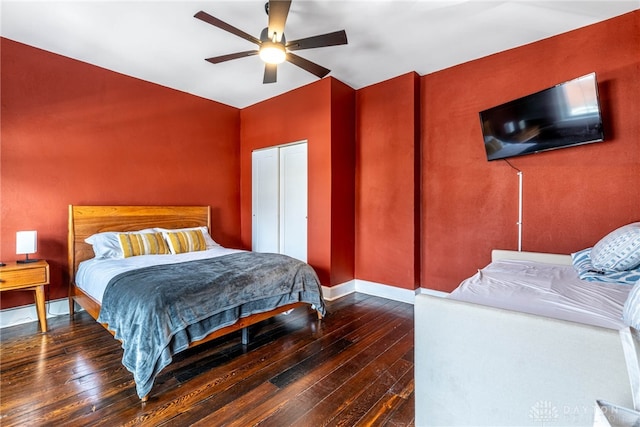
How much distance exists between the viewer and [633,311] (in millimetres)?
1166

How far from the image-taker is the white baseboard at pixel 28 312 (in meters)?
2.95

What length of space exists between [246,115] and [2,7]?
2852mm

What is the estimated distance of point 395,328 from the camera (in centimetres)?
293

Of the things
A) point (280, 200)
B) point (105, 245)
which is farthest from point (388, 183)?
point (105, 245)

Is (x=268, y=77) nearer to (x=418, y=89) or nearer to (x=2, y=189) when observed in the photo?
(x=418, y=89)

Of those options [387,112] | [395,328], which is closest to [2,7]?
[387,112]

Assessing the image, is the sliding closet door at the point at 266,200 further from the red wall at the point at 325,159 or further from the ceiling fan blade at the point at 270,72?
the ceiling fan blade at the point at 270,72

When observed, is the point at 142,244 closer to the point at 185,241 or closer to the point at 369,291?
the point at 185,241

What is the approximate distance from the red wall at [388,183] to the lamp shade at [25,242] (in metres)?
3.58

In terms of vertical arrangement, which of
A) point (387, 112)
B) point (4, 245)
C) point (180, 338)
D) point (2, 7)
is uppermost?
point (2, 7)

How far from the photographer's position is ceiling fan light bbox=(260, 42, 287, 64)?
90.0 inches

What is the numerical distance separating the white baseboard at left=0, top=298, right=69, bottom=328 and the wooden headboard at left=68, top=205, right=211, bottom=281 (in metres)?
0.34

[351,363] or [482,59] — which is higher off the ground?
[482,59]

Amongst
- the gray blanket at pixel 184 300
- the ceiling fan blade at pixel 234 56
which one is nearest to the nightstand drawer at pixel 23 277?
the gray blanket at pixel 184 300
